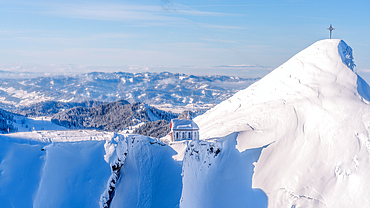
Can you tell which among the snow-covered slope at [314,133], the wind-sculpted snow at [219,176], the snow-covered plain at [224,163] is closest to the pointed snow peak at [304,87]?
the snow-covered slope at [314,133]

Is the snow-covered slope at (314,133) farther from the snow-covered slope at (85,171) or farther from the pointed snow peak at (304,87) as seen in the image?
the snow-covered slope at (85,171)

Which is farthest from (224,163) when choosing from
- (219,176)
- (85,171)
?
(85,171)

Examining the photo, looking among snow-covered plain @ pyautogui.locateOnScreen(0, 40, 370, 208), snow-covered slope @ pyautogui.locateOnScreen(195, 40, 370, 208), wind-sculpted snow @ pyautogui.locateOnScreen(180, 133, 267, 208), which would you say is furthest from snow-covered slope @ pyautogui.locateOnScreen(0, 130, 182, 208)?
snow-covered slope @ pyautogui.locateOnScreen(195, 40, 370, 208)

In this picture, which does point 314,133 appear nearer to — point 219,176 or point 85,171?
point 219,176

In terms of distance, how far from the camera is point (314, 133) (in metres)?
45.1

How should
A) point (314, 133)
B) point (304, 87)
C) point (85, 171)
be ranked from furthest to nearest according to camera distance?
point (304, 87)
point (314, 133)
point (85, 171)

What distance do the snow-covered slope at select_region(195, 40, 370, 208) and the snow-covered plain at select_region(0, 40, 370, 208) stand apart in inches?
5.6

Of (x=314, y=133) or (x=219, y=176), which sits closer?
(x=219, y=176)

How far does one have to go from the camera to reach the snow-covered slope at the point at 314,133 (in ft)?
126

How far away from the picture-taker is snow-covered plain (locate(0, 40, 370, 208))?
34312 mm

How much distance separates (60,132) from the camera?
4106 cm

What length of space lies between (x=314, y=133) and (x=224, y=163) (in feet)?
50.0

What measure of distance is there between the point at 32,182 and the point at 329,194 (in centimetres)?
3776

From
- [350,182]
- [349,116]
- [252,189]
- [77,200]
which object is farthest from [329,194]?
[77,200]
